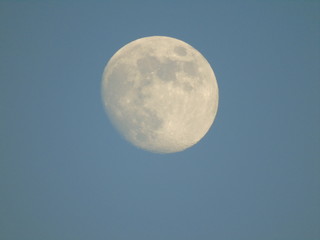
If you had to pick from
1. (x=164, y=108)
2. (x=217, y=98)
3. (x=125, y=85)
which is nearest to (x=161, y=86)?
(x=164, y=108)

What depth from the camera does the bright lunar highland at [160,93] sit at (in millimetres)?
11469

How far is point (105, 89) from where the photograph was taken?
501 inches

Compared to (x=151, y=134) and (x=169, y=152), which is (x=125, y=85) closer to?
(x=151, y=134)

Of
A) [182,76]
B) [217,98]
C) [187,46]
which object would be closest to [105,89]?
[182,76]

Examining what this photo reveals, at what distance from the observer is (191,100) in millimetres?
12086

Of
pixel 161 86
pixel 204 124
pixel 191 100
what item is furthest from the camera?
pixel 204 124

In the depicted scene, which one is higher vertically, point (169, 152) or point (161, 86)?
point (161, 86)

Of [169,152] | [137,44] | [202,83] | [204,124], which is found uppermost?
[137,44]

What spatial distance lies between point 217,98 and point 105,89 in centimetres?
583

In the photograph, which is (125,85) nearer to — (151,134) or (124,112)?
(124,112)

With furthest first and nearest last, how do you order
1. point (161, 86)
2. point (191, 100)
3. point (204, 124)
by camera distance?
point (204, 124) < point (191, 100) < point (161, 86)

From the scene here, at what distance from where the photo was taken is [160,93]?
11359 millimetres

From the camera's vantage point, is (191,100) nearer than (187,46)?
Yes

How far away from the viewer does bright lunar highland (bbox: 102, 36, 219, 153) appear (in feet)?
37.6
